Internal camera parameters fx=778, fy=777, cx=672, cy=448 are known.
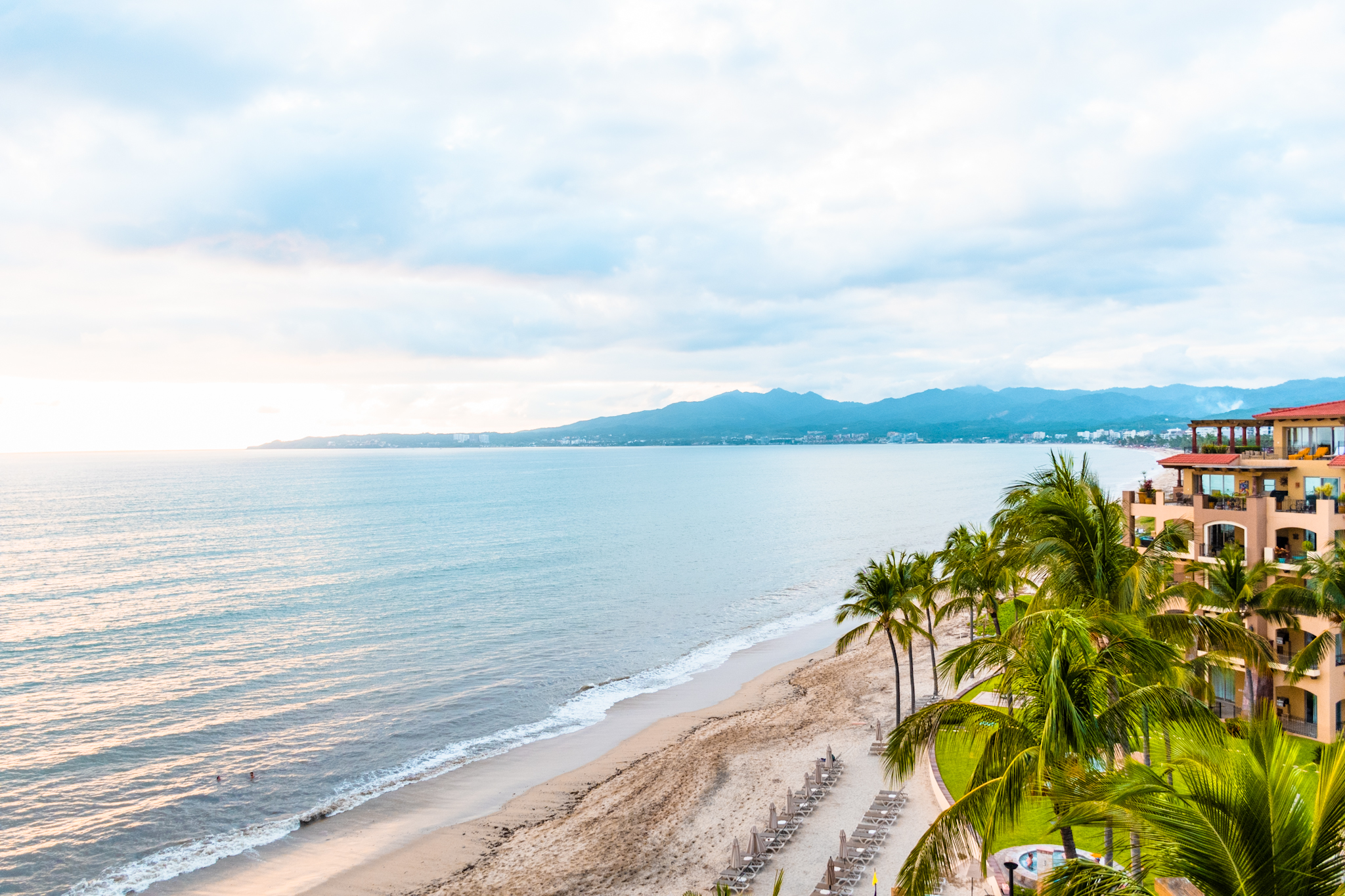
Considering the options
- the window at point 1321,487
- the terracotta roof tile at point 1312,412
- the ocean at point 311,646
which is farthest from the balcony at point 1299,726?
the ocean at point 311,646

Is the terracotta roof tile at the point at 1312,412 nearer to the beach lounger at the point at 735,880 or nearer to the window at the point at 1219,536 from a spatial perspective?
the window at the point at 1219,536

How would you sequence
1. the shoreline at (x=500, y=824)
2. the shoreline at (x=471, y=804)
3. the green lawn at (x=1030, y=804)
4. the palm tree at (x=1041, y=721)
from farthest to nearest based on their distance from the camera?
the shoreline at (x=471, y=804), the shoreline at (x=500, y=824), the green lawn at (x=1030, y=804), the palm tree at (x=1041, y=721)

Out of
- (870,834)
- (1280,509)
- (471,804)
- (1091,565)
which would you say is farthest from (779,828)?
(1280,509)

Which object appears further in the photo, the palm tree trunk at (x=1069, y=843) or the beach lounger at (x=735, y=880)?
the beach lounger at (x=735, y=880)

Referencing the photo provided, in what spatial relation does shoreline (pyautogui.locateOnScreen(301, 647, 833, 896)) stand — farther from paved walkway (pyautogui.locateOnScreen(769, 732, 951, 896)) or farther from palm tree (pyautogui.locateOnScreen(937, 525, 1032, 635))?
palm tree (pyautogui.locateOnScreen(937, 525, 1032, 635))

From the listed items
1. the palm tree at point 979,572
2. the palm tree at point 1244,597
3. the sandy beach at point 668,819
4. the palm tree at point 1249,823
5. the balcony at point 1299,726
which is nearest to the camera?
the palm tree at point 1249,823

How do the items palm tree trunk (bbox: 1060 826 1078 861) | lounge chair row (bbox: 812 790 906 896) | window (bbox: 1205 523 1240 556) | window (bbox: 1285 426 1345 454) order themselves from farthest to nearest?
window (bbox: 1285 426 1345 454) → window (bbox: 1205 523 1240 556) → lounge chair row (bbox: 812 790 906 896) → palm tree trunk (bbox: 1060 826 1078 861)

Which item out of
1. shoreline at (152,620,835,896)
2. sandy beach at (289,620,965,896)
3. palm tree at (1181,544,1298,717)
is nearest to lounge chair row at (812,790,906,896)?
sandy beach at (289,620,965,896)

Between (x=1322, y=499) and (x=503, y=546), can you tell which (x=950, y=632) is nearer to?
(x=1322, y=499)
